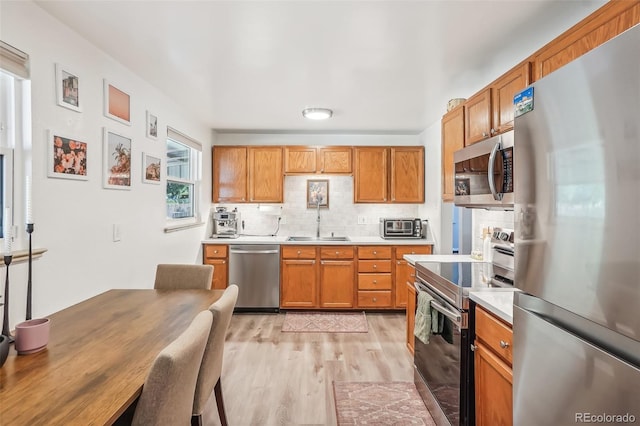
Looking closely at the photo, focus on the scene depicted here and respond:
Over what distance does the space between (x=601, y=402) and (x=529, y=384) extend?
0.97 ft

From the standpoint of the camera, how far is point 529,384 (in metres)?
1.13

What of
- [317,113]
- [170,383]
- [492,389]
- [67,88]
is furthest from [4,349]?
[317,113]

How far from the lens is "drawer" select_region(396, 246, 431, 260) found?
4207 mm

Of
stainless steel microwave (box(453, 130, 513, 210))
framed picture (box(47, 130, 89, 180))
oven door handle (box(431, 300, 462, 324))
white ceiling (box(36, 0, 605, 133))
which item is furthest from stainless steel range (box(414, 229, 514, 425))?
framed picture (box(47, 130, 89, 180))

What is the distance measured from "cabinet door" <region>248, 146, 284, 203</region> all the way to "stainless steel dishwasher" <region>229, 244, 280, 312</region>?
0.79 meters

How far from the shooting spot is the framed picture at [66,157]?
1837 millimetres

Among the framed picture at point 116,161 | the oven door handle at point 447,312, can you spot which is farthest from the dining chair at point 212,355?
the framed picture at point 116,161

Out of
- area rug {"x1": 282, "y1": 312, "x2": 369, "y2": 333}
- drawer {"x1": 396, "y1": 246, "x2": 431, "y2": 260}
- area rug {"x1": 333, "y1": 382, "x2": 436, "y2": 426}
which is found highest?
drawer {"x1": 396, "y1": 246, "x2": 431, "y2": 260}

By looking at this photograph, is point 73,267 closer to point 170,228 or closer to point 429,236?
point 170,228

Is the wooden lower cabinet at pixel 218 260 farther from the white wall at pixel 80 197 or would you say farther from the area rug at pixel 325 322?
the white wall at pixel 80 197

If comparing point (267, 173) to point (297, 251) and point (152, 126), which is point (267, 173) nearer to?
point (297, 251)

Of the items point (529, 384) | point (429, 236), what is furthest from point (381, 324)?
point (529, 384)

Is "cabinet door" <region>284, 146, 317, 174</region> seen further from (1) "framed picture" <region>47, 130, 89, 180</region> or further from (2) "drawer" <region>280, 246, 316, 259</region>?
(1) "framed picture" <region>47, 130, 89, 180</region>

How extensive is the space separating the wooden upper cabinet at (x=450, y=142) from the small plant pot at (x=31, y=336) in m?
2.57
